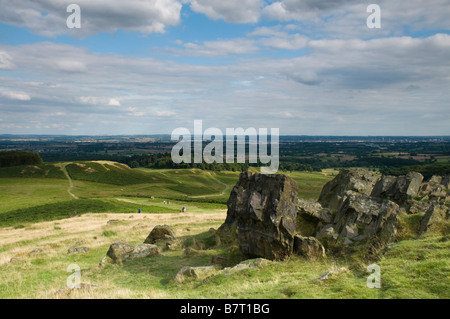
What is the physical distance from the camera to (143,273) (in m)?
18.5

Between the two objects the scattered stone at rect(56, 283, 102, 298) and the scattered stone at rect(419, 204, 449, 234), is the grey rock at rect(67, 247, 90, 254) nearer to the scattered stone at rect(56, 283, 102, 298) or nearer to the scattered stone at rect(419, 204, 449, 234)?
the scattered stone at rect(56, 283, 102, 298)

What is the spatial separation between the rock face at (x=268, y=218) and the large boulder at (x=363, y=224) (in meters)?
3.15

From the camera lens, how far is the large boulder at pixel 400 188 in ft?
86.8

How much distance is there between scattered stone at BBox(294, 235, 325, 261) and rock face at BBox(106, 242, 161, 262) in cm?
1028

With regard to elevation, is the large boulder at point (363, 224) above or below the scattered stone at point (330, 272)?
above

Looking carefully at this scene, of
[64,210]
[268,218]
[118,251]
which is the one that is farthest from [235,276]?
[64,210]

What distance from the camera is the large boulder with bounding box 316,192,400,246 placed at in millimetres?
18500

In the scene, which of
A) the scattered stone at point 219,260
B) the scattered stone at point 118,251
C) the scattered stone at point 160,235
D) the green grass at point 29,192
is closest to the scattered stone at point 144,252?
the scattered stone at point 118,251

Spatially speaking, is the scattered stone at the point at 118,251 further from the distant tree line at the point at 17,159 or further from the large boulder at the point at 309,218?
the distant tree line at the point at 17,159

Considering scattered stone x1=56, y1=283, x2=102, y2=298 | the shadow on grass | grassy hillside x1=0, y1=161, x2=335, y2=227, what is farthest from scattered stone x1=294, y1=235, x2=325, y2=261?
grassy hillside x1=0, y1=161, x2=335, y2=227

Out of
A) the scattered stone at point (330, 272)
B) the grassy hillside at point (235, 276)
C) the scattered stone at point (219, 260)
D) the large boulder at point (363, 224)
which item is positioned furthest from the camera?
the scattered stone at point (219, 260)
